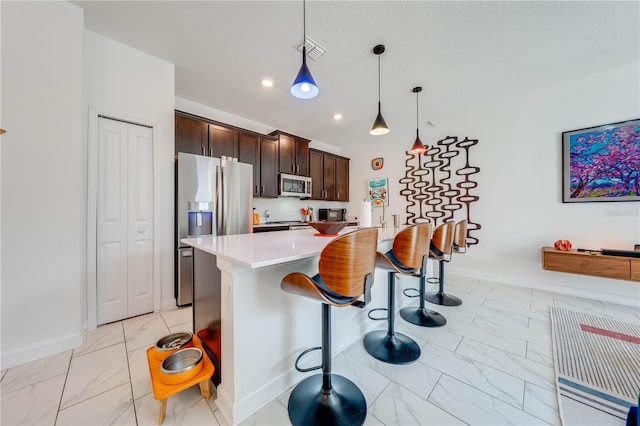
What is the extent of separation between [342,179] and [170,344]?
4556 millimetres

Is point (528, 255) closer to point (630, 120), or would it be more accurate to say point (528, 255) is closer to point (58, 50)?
point (630, 120)

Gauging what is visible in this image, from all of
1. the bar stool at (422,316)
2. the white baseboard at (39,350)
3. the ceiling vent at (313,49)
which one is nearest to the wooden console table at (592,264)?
the bar stool at (422,316)

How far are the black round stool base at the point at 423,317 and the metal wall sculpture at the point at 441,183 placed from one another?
205cm

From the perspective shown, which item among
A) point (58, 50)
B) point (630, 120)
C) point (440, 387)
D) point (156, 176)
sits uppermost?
point (58, 50)

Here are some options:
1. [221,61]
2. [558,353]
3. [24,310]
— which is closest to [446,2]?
[221,61]

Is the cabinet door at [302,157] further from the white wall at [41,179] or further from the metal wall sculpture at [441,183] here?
the white wall at [41,179]

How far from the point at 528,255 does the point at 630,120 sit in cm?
194

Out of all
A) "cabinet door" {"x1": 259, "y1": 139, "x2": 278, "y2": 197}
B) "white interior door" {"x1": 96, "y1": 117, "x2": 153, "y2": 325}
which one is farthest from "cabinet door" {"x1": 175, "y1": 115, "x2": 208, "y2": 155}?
"cabinet door" {"x1": 259, "y1": 139, "x2": 278, "y2": 197}

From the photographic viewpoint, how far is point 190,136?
3002 millimetres

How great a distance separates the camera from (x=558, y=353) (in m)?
1.74

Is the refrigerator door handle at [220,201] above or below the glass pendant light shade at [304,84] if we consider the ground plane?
below

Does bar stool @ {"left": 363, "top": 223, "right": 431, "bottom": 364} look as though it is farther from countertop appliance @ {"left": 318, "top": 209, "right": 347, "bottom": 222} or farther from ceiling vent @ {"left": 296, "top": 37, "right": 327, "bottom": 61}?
countertop appliance @ {"left": 318, "top": 209, "right": 347, "bottom": 222}

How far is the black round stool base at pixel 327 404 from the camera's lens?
116 centimetres

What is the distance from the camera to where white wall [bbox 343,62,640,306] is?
2.70 metres
